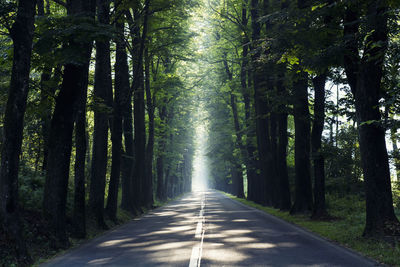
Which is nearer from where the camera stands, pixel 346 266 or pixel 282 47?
pixel 346 266

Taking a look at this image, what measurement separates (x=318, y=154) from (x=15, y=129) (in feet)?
39.9

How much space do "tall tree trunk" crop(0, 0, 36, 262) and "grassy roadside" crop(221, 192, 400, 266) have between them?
735 cm

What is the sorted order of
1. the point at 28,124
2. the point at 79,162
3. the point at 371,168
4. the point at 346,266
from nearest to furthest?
the point at 346,266 → the point at 371,168 → the point at 79,162 → the point at 28,124

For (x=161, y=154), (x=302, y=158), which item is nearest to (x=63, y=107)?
(x=302, y=158)

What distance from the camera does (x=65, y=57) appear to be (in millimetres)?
9938

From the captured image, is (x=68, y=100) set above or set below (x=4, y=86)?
below

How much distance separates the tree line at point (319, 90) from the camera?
34.0 ft

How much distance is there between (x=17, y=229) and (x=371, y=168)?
29.0 ft

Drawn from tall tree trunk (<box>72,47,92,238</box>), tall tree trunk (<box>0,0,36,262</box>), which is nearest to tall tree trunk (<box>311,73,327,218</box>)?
tall tree trunk (<box>72,47,92,238</box>)

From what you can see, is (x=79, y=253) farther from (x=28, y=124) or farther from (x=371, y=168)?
(x=28, y=124)

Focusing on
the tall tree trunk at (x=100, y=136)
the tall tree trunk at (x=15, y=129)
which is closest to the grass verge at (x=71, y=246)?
the tall tree trunk at (x=100, y=136)

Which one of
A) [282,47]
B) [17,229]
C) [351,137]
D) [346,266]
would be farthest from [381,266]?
[351,137]

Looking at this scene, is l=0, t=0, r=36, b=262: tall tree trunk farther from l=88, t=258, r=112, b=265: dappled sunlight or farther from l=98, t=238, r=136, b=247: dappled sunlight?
l=98, t=238, r=136, b=247: dappled sunlight

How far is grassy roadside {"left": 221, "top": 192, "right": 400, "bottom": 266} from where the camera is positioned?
836 cm
